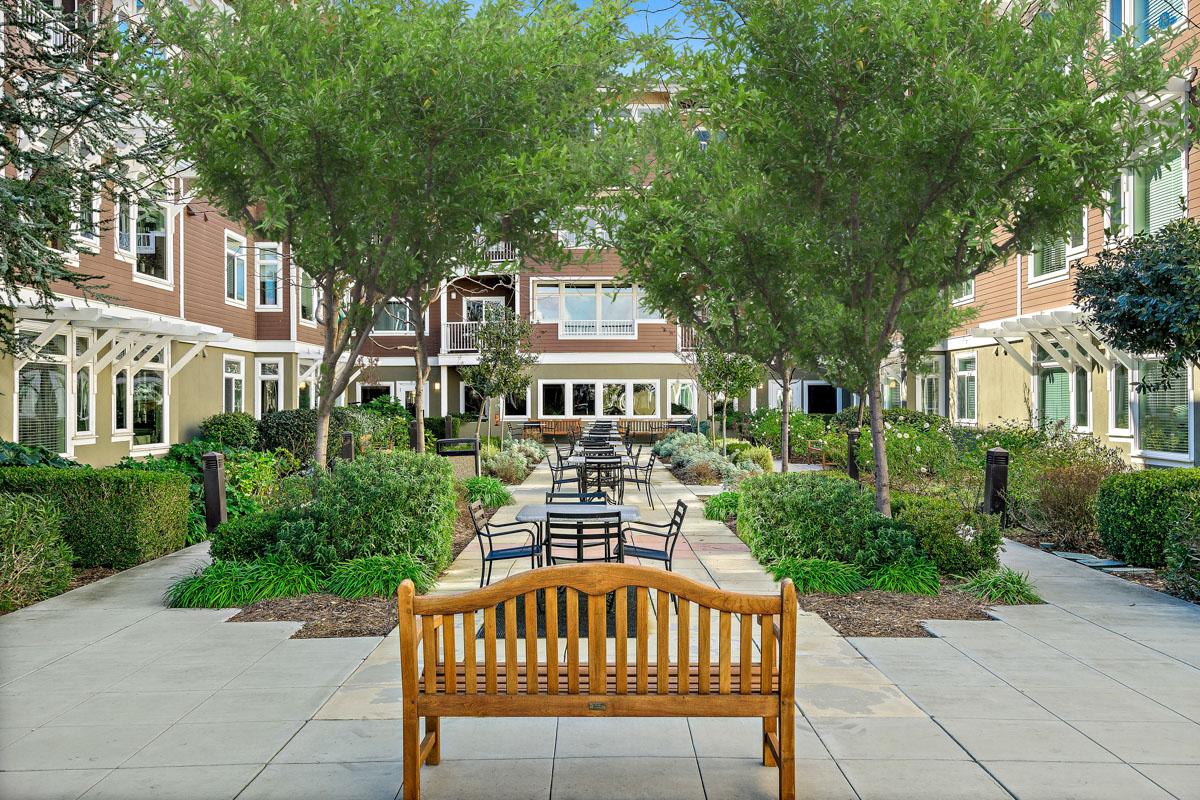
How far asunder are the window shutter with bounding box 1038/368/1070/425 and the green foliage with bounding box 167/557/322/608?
1545cm

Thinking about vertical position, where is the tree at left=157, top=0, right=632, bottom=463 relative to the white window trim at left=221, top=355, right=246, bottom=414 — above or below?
above

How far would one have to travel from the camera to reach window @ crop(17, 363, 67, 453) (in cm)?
1417

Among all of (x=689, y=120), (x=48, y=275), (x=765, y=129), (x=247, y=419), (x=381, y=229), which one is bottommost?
(x=247, y=419)

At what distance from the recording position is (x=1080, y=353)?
1744 cm

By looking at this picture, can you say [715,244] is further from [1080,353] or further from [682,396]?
[682,396]

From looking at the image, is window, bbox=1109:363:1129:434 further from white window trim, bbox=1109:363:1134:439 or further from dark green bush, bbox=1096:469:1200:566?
dark green bush, bbox=1096:469:1200:566

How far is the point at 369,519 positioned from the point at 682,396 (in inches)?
1021

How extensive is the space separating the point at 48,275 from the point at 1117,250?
10141 mm

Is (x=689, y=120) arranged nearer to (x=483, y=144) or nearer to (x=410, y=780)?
(x=483, y=144)

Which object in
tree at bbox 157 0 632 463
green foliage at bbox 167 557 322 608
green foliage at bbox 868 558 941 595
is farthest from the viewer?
tree at bbox 157 0 632 463

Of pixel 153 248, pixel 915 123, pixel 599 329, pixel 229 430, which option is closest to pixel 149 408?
pixel 229 430

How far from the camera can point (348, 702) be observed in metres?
4.89


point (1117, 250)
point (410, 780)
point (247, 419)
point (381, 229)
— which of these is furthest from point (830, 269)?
point (247, 419)

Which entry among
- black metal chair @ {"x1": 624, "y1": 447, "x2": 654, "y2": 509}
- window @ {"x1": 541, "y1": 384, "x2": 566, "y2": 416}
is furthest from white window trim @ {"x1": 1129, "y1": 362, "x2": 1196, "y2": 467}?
window @ {"x1": 541, "y1": 384, "x2": 566, "y2": 416}
